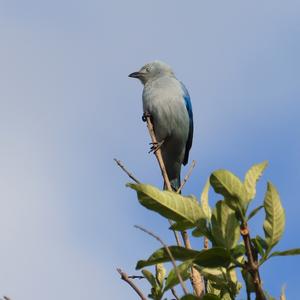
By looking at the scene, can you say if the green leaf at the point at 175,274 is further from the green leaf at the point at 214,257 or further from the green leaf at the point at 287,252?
the green leaf at the point at 287,252

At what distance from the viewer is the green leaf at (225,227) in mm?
2303

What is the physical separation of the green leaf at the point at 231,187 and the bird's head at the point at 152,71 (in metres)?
10.3

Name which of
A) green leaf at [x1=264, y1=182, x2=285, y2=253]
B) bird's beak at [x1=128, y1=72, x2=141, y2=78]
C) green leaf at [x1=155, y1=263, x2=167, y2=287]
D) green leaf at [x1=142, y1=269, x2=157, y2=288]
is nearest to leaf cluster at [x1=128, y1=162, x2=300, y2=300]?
green leaf at [x1=264, y1=182, x2=285, y2=253]

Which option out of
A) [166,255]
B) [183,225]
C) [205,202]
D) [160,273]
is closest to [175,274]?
[166,255]

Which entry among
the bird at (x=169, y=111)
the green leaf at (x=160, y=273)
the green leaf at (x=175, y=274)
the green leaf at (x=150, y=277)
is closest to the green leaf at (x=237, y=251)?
the green leaf at (x=175, y=274)

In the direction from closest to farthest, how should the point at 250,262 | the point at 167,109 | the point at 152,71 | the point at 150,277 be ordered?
the point at 250,262, the point at 150,277, the point at 167,109, the point at 152,71

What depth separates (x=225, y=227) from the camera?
7.62 feet

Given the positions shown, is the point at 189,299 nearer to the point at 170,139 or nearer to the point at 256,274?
the point at 256,274

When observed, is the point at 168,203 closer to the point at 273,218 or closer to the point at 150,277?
the point at 273,218

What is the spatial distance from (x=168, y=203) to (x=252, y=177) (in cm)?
34

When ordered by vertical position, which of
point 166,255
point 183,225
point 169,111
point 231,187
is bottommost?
point 166,255

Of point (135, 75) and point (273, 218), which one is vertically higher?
point (135, 75)

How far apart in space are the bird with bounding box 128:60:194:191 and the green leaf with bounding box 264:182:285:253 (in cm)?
806

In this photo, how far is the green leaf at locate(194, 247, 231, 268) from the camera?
228 centimetres
